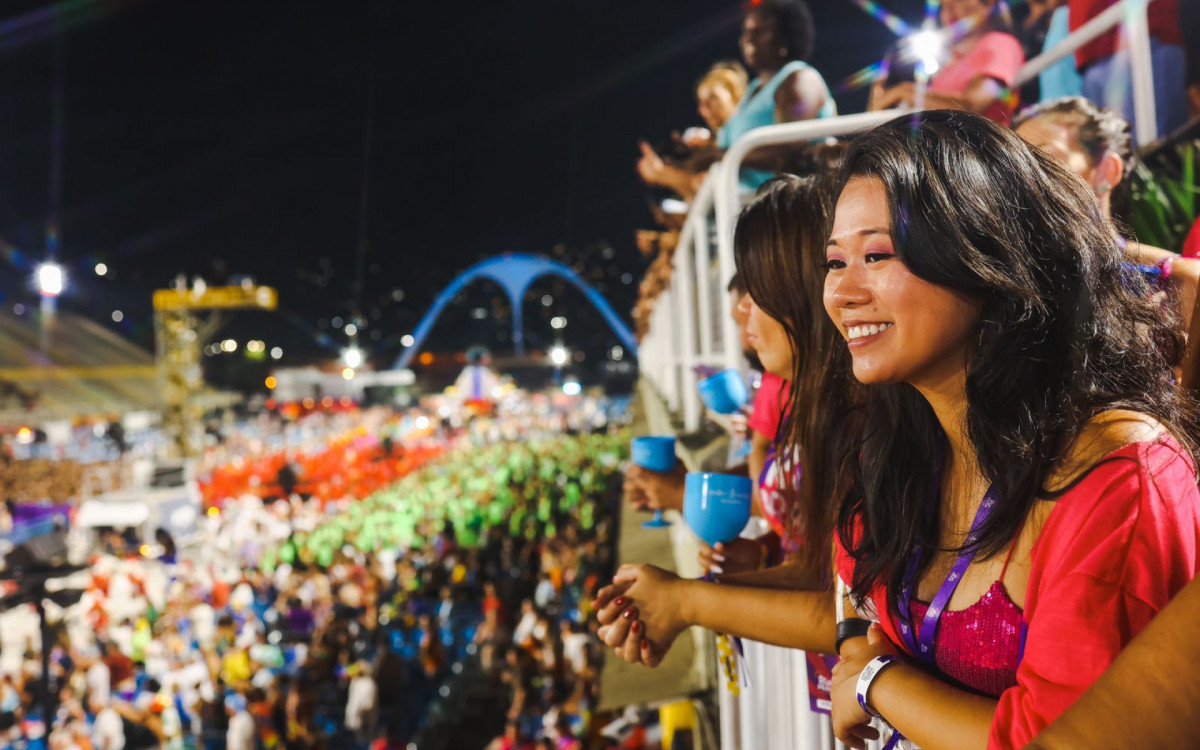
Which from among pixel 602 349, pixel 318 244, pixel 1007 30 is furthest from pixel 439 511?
pixel 318 244

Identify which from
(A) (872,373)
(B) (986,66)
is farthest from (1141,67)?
Result: (A) (872,373)

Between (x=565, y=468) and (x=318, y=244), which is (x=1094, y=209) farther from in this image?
(x=318, y=244)

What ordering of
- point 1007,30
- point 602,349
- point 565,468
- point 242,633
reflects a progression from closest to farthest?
point 1007,30
point 242,633
point 565,468
point 602,349

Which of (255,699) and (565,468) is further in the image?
(565,468)

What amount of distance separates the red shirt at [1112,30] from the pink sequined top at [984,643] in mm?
2326

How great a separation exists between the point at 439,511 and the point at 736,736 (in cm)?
1253

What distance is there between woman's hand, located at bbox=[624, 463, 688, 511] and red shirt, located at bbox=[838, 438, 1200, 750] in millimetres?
1252

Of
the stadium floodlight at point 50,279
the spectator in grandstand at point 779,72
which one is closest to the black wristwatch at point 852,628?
the spectator in grandstand at point 779,72

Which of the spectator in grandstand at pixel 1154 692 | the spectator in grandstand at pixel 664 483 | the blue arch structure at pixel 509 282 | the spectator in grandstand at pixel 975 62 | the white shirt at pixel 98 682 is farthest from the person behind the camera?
the blue arch structure at pixel 509 282

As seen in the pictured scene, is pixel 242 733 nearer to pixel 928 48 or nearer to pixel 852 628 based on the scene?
pixel 852 628

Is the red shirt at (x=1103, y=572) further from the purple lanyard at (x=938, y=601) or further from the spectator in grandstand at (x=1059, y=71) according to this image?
the spectator in grandstand at (x=1059, y=71)

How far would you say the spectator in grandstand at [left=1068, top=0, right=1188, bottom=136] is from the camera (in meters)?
2.34

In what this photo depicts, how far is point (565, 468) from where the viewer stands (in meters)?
17.8

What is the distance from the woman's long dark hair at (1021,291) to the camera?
858 mm
